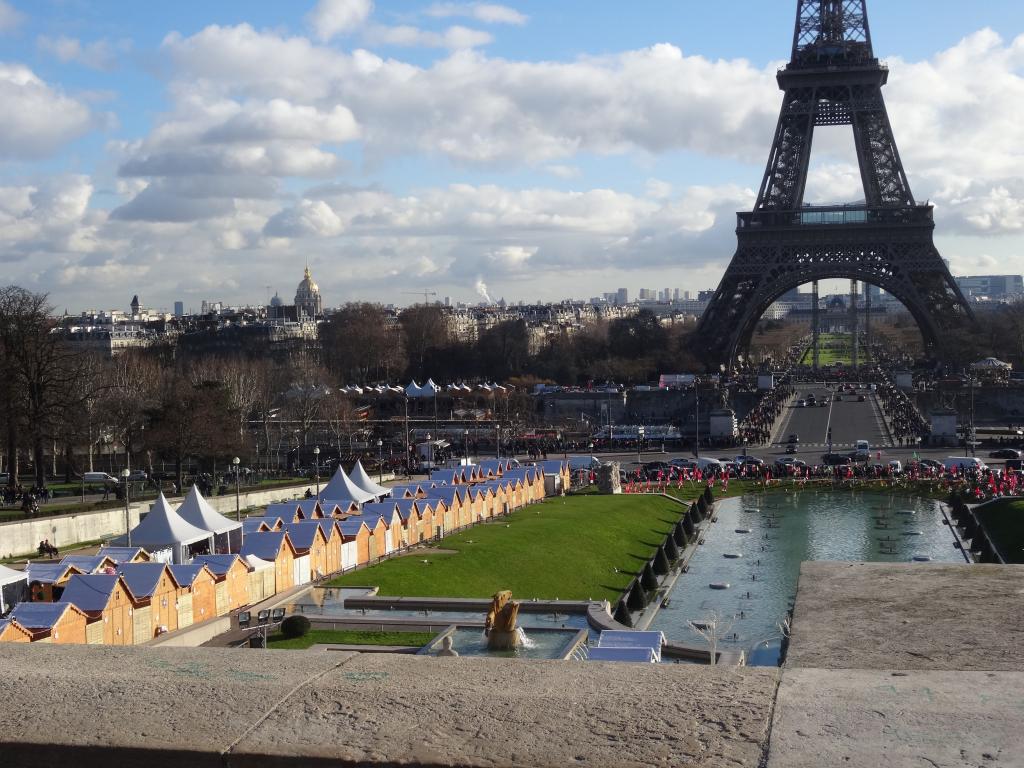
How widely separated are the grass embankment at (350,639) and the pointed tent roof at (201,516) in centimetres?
803

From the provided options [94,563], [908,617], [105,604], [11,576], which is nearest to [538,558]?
[94,563]

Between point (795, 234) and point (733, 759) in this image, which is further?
point (795, 234)

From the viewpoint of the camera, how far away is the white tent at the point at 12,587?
22.7 meters

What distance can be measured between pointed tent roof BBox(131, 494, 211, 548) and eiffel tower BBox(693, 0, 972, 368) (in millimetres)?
69257

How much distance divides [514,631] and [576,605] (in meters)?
4.26

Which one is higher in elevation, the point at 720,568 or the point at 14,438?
the point at 14,438

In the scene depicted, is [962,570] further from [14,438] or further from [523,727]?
[14,438]

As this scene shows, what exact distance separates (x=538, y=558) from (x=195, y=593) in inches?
469

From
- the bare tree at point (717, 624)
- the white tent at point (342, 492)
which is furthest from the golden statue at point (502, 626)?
the white tent at point (342, 492)

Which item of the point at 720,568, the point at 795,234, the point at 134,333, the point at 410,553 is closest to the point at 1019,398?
the point at 795,234

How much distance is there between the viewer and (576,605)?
25.2 metres

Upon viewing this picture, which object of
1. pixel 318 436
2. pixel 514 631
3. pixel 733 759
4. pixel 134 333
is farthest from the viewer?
pixel 134 333

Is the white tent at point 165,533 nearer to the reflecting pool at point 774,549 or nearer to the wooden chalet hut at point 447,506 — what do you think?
the wooden chalet hut at point 447,506

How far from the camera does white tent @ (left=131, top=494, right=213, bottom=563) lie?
1140 inches
